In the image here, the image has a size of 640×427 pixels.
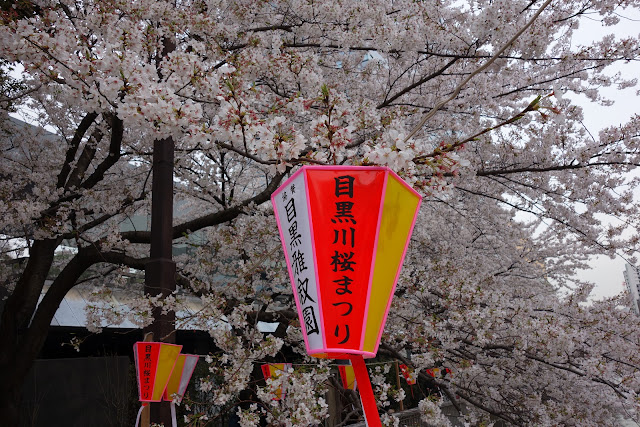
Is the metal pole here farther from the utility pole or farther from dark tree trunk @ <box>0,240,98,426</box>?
dark tree trunk @ <box>0,240,98,426</box>

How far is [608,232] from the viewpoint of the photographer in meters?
7.30

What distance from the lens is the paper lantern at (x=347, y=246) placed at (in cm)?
254

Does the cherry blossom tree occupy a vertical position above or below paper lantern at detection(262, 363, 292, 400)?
above

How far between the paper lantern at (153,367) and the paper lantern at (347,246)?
8.15ft

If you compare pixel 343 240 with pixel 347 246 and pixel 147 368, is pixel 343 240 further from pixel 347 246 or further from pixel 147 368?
pixel 147 368

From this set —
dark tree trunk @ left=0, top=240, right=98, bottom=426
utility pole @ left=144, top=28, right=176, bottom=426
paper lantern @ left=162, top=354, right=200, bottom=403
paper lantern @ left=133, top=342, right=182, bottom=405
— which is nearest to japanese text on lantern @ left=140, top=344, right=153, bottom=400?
paper lantern @ left=133, top=342, right=182, bottom=405

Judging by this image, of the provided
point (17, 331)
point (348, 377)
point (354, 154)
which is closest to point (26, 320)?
point (17, 331)

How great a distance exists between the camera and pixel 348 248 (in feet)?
8.52

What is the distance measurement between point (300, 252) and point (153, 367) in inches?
104

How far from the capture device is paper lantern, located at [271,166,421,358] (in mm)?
2541

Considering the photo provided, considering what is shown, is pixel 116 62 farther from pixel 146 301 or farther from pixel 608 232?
pixel 608 232

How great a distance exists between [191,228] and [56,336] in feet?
23.1

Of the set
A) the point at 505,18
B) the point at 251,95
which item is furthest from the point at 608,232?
the point at 251,95

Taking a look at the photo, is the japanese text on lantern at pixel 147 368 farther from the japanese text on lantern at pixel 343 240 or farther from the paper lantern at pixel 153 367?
the japanese text on lantern at pixel 343 240
